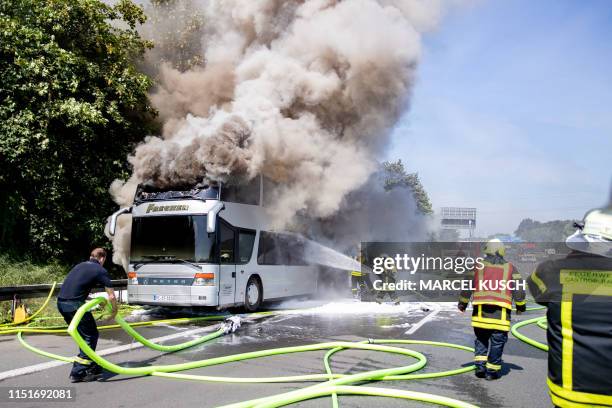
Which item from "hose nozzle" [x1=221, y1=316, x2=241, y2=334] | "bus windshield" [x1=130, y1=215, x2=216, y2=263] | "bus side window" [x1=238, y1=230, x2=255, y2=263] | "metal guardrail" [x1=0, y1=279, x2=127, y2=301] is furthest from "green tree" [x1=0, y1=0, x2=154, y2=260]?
"hose nozzle" [x1=221, y1=316, x2=241, y2=334]

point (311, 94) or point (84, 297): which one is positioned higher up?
point (311, 94)

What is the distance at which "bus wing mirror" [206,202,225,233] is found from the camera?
10945mm

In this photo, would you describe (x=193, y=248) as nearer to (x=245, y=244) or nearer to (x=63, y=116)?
(x=245, y=244)

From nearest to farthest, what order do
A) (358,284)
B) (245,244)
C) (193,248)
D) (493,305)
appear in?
(493,305), (193,248), (245,244), (358,284)

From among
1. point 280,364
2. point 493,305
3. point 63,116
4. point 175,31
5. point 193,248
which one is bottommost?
point 280,364

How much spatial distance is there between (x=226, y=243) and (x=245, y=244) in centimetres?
88

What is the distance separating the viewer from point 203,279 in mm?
11281

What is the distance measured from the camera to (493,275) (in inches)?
260

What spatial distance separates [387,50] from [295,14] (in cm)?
317

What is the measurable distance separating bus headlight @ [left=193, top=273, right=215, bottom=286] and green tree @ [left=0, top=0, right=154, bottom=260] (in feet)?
20.5

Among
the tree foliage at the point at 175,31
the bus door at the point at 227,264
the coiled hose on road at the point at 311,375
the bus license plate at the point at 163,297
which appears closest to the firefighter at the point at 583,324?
the coiled hose on road at the point at 311,375

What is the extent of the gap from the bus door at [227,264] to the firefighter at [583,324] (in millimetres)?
9376

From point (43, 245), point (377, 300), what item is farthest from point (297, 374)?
point (43, 245)

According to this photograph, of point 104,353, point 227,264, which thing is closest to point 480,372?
point 104,353
